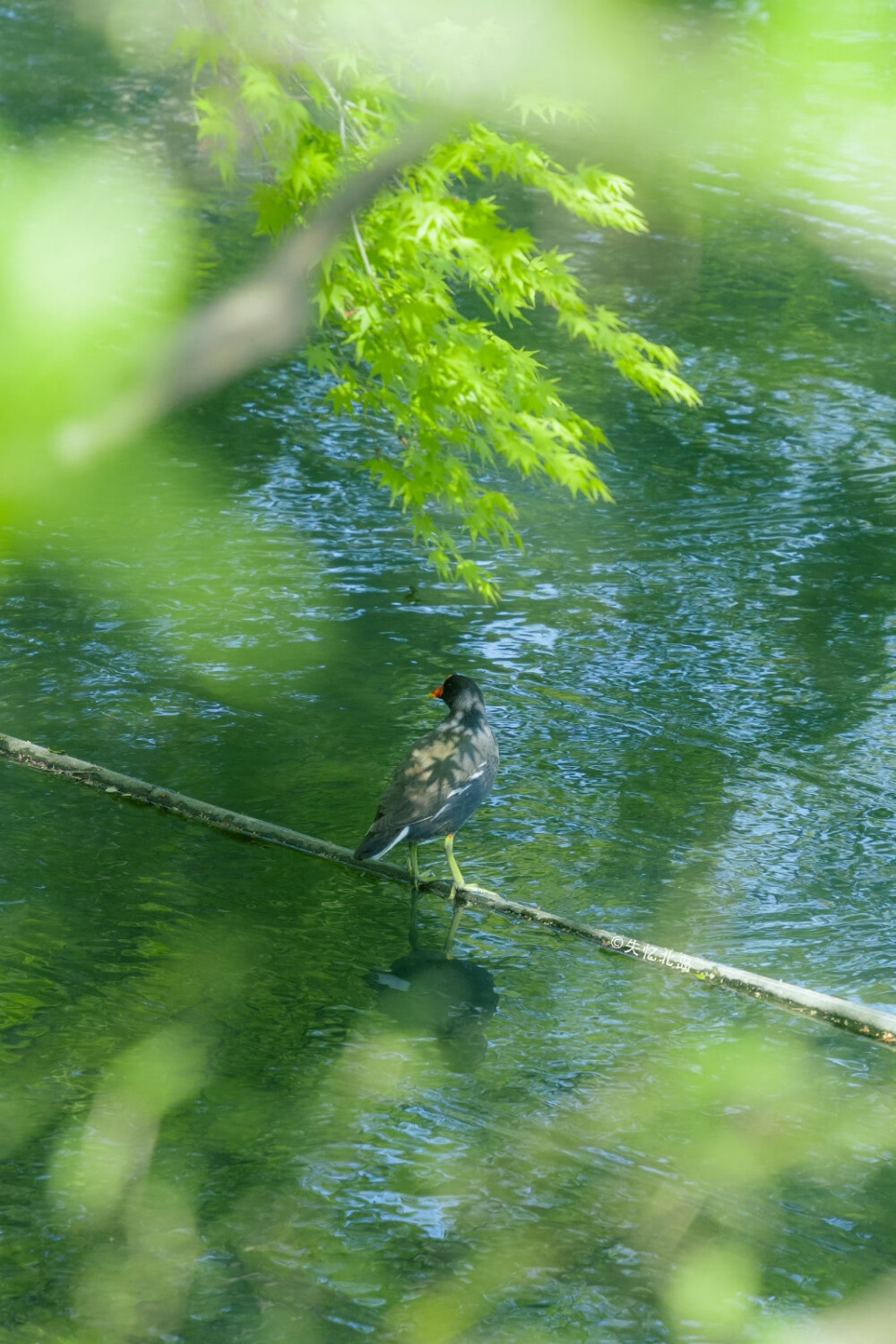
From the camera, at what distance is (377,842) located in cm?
575

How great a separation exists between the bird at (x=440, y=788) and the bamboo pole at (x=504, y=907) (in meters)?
0.13

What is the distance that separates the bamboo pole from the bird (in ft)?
0.42

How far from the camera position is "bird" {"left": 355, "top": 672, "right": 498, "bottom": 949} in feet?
19.0

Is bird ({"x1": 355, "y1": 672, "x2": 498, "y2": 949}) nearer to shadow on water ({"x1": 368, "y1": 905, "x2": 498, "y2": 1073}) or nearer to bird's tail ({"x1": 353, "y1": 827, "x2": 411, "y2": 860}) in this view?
bird's tail ({"x1": 353, "y1": 827, "x2": 411, "y2": 860})

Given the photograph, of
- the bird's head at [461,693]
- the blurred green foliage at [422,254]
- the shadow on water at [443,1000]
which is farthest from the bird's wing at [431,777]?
the blurred green foliage at [422,254]

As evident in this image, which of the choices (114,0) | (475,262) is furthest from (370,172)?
(114,0)

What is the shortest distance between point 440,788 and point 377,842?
0.33 metres

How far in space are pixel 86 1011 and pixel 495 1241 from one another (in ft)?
6.33

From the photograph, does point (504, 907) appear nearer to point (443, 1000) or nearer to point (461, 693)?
point (443, 1000)

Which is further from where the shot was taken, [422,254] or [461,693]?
[422,254]

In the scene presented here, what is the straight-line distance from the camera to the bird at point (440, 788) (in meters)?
5.78

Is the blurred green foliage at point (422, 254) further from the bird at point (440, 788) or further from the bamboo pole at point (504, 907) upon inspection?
the bamboo pole at point (504, 907)

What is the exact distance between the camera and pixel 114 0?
28.5m

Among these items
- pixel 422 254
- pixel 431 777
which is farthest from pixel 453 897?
pixel 422 254
